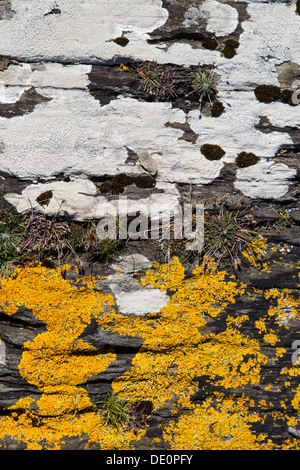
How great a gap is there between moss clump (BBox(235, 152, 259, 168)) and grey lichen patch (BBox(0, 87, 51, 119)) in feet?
8.37

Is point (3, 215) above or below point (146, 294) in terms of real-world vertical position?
above

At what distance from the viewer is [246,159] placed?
4020 mm

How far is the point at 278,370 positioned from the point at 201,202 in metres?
2.56

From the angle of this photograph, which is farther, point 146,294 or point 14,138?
point 146,294

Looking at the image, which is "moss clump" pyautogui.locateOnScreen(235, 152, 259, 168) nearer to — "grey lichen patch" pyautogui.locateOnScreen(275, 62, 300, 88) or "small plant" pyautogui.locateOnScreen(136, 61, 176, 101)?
"grey lichen patch" pyautogui.locateOnScreen(275, 62, 300, 88)

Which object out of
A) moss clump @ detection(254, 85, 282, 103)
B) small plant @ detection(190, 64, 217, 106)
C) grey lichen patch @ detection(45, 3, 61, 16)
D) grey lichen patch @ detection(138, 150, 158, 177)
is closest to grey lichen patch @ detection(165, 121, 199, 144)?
small plant @ detection(190, 64, 217, 106)

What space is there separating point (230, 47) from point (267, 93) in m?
0.75

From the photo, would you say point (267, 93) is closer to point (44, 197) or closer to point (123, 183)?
point (123, 183)

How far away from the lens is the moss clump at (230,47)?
3.92 meters

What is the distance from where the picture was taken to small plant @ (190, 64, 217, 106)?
3881 millimetres

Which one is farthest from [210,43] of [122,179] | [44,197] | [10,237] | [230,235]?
[10,237]

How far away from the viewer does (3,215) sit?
3.95 meters
